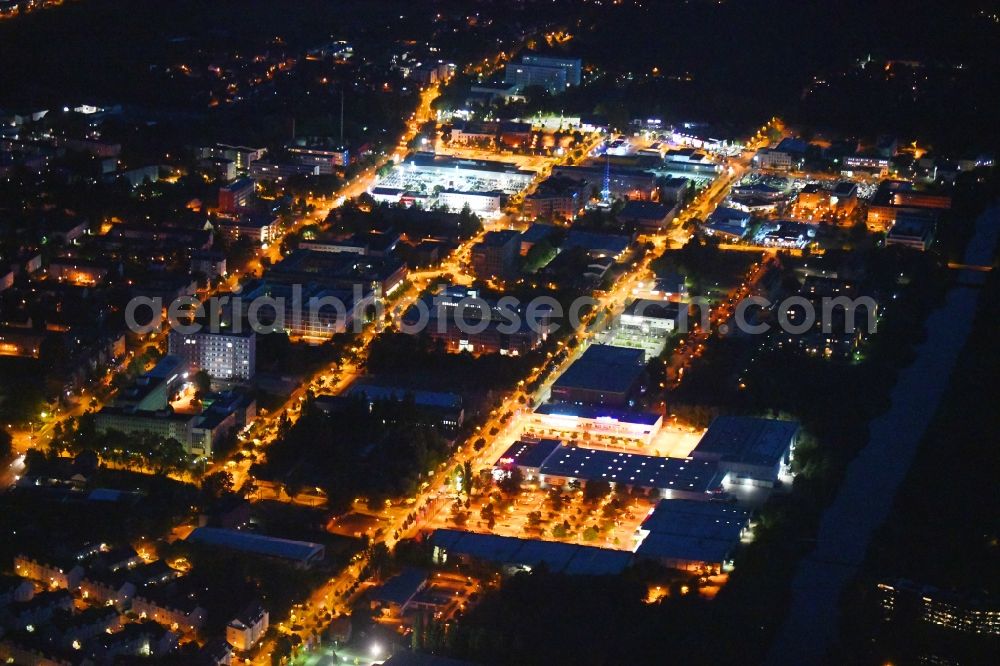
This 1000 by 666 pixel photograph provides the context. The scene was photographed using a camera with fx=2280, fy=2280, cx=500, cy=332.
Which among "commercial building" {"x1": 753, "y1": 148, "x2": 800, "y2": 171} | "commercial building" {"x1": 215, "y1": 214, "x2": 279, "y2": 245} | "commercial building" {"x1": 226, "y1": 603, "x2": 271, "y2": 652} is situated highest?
"commercial building" {"x1": 753, "y1": 148, "x2": 800, "y2": 171}

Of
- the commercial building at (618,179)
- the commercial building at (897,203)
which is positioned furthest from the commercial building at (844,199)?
the commercial building at (618,179)

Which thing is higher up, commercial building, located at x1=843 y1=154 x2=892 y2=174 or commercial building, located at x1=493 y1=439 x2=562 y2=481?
commercial building, located at x1=843 y1=154 x2=892 y2=174

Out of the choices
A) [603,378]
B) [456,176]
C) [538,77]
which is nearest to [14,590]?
[603,378]

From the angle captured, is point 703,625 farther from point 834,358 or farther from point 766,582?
point 834,358

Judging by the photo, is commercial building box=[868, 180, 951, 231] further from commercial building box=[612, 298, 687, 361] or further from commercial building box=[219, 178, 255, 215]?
commercial building box=[219, 178, 255, 215]

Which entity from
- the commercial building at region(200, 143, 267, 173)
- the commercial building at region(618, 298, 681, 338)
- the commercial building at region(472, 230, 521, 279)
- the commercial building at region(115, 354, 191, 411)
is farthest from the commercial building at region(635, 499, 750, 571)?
the commercial building at region(200, 143, 267, 173)

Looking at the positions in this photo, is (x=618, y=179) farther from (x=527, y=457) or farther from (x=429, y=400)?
(x=527, y=457)

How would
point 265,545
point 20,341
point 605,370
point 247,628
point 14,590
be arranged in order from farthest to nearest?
point 20,341 → point 605,370 → point 265,545 → point 14,590 → point 247,628
